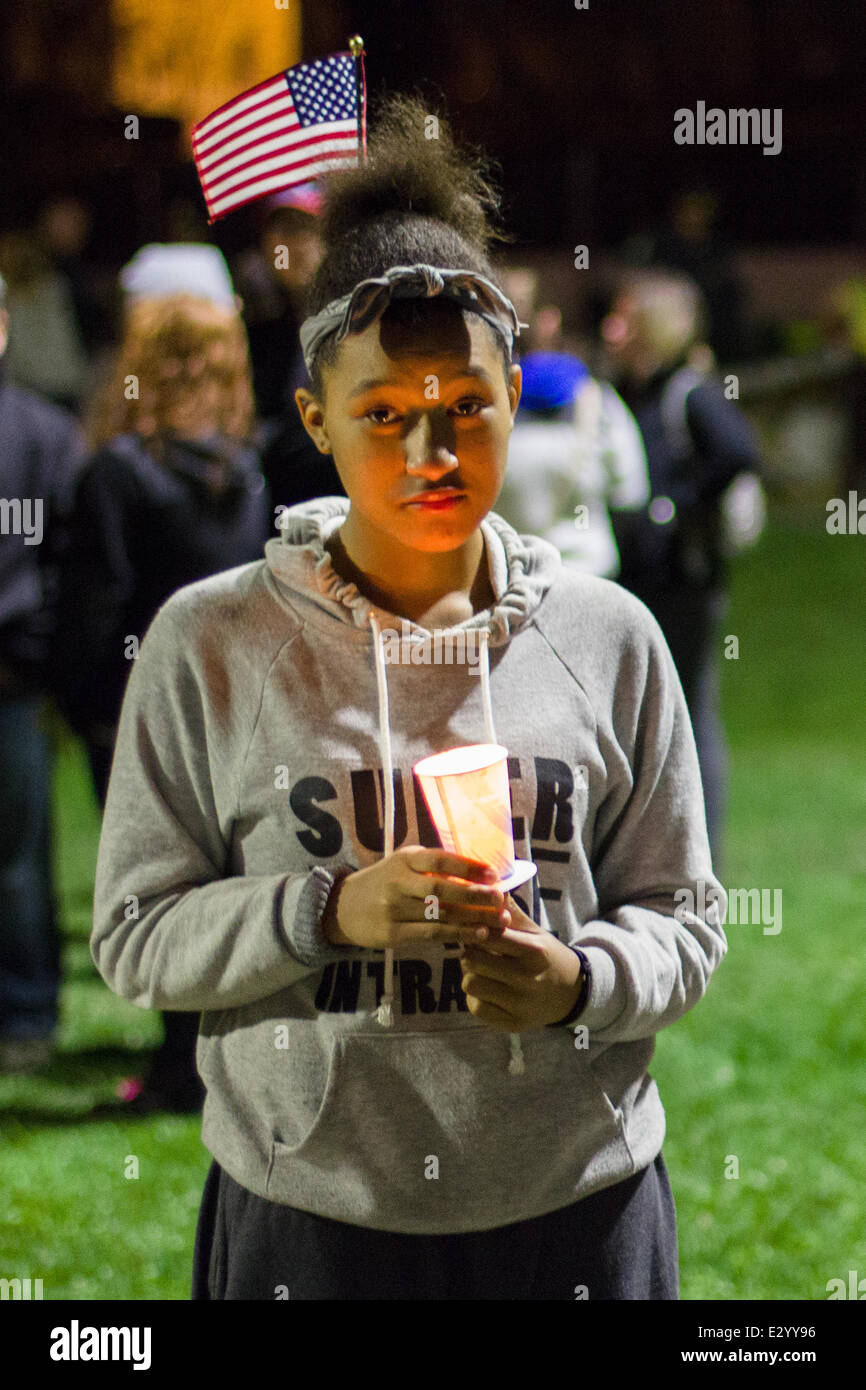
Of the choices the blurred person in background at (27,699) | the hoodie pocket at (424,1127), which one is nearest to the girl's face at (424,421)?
the hoodie pocket at (424,1127)

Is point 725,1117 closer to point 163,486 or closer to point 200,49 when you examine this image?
point 163,486

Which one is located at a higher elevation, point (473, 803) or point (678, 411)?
point (678, 411)

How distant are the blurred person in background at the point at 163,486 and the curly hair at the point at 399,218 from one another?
241 centimetres

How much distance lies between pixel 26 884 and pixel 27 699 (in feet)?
1.98

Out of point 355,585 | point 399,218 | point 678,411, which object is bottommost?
point 355,585

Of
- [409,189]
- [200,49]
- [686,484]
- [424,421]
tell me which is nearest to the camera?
[424,421]

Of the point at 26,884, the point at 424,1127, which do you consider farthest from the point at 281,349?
the point at 424,1127

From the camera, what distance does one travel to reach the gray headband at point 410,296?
1767 millimetres

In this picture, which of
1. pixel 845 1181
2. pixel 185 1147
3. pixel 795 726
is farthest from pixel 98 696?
pixel 795 726

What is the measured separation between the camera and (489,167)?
2.03m

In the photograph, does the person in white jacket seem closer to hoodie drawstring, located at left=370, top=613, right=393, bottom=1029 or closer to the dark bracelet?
hoodie drawstring, located at left=370, top=613, right=393, bottom=1029

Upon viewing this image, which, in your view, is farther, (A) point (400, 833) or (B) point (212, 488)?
(B) point (212, 488)

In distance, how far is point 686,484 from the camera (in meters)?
6.00
